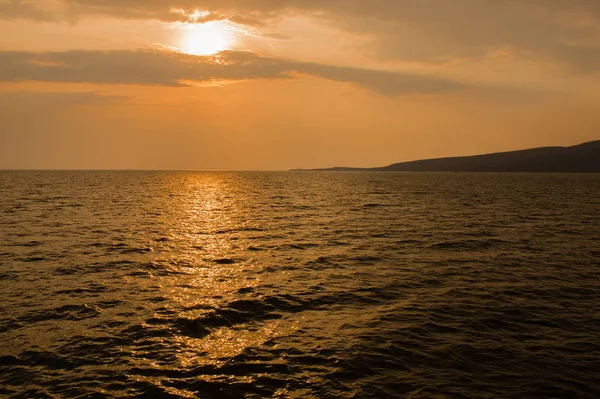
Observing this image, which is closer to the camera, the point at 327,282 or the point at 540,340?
the point at 540,340

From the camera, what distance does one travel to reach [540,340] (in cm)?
1664

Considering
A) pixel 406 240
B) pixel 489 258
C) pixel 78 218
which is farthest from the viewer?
pixel 78 218

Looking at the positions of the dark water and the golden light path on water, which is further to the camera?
the golden light path on water

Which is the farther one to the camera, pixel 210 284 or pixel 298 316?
pixel 210 284

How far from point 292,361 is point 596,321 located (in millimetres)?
15027

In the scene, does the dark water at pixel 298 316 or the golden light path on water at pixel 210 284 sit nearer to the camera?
the dark water at pixel 298 316

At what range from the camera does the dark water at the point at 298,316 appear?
1333cm

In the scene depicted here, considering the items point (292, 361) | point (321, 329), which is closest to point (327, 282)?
point (321, 329)

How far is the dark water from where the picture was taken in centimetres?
1333

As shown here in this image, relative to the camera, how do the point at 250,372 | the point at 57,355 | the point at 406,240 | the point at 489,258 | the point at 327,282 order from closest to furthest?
the point at 250,372 < the point at 57,355 < the point at 327,282 < the point at 489,258 < the point at 406,240

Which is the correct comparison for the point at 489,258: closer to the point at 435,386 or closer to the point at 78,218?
the point at 435,386

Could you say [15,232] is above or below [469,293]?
above

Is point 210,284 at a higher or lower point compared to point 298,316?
higher

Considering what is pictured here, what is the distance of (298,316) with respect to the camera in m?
→ 19.2
